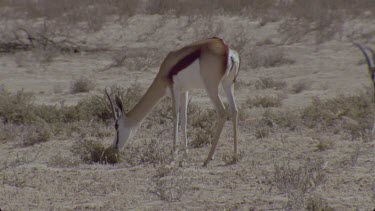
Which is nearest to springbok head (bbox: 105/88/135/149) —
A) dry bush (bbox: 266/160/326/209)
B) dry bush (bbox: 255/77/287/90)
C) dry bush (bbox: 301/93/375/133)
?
dry bush (bbox: 266/160/326/209)

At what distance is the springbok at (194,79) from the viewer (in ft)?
27.3

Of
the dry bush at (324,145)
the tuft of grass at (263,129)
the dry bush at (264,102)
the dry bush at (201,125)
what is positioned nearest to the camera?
the dry bush at (324,145)

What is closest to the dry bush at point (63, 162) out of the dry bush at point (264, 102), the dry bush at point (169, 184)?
the dry bush at point (169, 184)

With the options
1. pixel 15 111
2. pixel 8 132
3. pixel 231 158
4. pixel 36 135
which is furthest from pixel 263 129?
pixel 15 111

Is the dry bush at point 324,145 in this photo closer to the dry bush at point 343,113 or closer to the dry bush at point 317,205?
the dry bush at point 343,113

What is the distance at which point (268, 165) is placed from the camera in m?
7.96

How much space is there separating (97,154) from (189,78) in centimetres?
153

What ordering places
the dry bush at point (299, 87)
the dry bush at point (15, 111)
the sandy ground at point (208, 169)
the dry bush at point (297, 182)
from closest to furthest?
1. the dry bush at point (297, 182)
2. the sandy ground at point (208, 169)
3. the dry bush at point (15, 111)
4. the dry bush at point (299, 87)

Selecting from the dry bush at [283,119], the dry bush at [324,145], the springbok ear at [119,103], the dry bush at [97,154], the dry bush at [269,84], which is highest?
the springbok ear at [119,103]

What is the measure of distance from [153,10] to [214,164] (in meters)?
19.5

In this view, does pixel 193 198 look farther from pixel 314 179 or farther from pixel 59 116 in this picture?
pixel 59 116

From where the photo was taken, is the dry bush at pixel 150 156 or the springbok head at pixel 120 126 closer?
the dry bush at pixel 150 156

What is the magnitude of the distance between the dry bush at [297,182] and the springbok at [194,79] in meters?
1.42

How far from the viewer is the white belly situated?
330 inches
